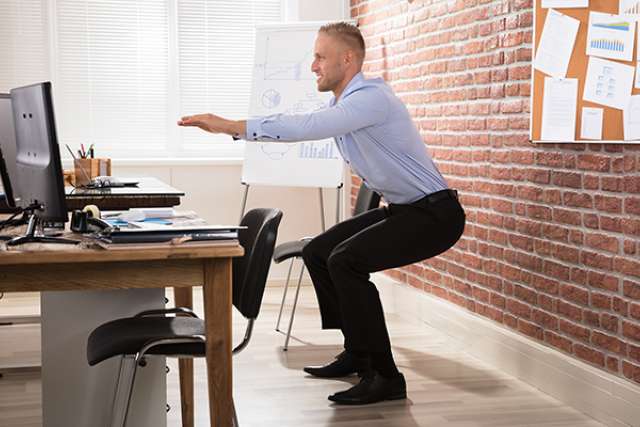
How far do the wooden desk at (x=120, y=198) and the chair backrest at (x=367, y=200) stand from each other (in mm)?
895

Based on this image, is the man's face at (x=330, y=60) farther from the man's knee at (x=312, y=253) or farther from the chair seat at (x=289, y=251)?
the chair seat at (x=289, y=251)

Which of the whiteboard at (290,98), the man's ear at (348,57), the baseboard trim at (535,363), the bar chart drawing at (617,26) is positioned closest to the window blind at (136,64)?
the whiteboard at (290,98)

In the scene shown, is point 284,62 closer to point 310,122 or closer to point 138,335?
point 310,122

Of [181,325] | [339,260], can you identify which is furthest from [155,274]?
[339,260]

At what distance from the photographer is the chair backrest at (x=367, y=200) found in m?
4.22

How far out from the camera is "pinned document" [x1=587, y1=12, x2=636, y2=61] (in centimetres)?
310

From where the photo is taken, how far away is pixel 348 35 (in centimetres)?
373

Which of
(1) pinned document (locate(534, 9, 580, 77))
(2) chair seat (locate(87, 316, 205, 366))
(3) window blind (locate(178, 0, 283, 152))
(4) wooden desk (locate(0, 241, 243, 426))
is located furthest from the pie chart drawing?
(4) wooden desk (locate(0, 241, 243, 426))

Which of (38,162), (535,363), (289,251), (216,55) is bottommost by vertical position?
(535,363)

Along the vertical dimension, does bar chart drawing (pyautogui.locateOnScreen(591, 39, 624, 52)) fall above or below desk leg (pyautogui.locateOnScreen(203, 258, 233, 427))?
above

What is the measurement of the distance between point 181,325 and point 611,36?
1.79m

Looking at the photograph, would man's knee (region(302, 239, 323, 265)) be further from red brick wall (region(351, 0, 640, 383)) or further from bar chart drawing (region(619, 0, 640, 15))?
bar chart drawing (region(619, 0, 640, 15))

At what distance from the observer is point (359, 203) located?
4.39m

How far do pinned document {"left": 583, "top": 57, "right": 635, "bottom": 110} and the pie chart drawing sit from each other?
2.54 meters
